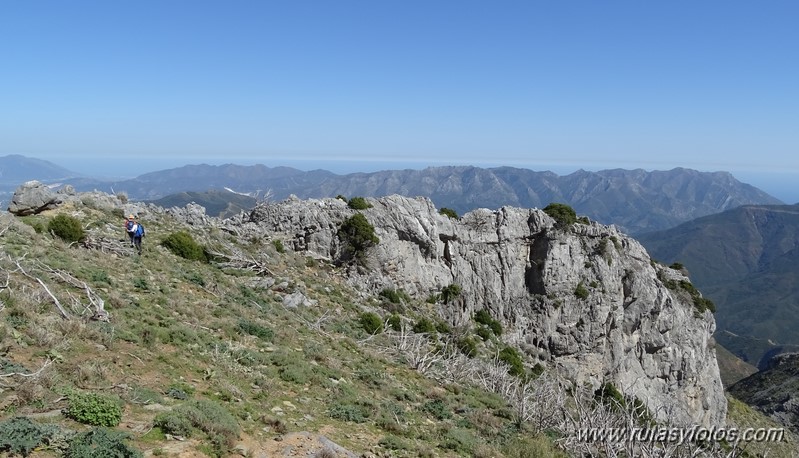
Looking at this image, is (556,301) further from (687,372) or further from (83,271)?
(83,271)

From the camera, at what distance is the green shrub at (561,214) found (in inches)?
1773

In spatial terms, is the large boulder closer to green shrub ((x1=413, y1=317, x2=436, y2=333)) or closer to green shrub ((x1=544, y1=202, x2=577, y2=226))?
green shrub ((x1=413, y1=317, x2=436, y2=333))

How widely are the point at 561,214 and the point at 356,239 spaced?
2226cm

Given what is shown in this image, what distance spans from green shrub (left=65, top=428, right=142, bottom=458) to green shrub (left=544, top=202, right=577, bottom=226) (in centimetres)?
4275

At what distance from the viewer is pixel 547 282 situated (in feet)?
142

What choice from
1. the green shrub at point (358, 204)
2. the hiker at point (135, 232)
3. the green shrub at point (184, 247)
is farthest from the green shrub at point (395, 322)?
the hiker at point (135, 232)

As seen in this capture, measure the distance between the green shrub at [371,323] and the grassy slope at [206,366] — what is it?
327 centimetres

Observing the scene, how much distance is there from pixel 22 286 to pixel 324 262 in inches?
885

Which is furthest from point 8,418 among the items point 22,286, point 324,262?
point 324,262

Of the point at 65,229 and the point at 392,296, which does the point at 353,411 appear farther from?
the point at 392,296

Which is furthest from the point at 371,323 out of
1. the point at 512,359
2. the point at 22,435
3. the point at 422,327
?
the point at 22,435

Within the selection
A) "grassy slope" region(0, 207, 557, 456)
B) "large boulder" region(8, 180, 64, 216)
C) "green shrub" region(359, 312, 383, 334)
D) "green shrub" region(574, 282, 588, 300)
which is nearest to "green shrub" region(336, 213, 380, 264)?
"green shrub" region(359, 312, 383, 334)

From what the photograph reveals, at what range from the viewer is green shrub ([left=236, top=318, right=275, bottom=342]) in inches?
657

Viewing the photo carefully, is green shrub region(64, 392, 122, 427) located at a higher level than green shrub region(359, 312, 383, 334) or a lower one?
higher
